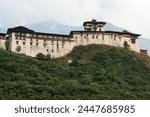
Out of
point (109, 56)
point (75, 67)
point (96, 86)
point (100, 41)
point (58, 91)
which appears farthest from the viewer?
point (100, 41)

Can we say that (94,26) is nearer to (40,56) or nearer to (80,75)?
(40,56)

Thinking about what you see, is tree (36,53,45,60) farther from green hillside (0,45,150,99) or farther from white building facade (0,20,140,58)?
green hillside (0,45,150,99)

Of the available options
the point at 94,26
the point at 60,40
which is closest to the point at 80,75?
the point at 60,40

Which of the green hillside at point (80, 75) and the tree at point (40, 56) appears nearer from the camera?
the green hillside at point (80, 75)

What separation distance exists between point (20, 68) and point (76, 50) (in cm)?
1968

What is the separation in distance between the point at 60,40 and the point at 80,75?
635 inches

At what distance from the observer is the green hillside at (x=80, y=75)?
203 ft

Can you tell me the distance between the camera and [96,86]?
68188 mm

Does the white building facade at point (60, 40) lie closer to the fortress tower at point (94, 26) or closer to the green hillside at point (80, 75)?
the fortress tower at point (94, 26)

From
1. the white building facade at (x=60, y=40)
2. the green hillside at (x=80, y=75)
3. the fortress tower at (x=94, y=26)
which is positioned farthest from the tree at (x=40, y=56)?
the fortress tower at (x=94, y=26)

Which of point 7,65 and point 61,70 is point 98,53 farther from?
point 7,65

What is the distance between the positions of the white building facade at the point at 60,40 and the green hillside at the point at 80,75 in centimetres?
213

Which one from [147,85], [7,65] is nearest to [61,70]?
[7,65]

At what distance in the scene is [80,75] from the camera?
252ft
